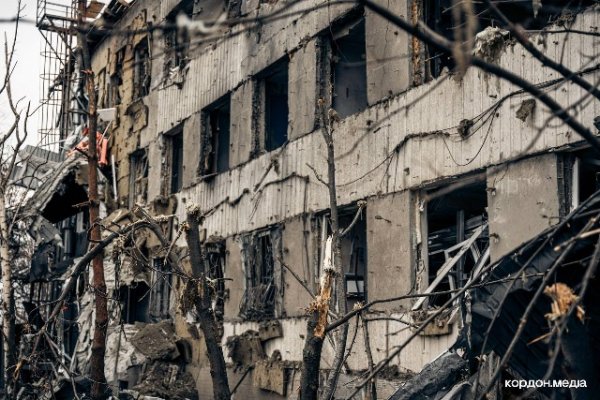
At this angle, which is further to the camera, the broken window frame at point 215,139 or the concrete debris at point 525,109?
the broken window frame at point 215,139

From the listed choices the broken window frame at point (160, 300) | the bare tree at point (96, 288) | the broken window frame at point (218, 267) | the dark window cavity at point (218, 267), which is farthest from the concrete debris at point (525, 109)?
the broken window frame at point (160, 300)

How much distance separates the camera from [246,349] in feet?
48.0

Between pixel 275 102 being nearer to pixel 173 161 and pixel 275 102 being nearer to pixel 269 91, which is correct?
pixel 269 91

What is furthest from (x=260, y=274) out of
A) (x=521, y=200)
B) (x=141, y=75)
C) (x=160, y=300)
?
(x=141, y=75)

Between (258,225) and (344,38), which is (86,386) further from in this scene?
(344,38)

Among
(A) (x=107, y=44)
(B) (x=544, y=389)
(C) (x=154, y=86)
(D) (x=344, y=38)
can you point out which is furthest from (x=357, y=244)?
(A) (x=107, y=44)

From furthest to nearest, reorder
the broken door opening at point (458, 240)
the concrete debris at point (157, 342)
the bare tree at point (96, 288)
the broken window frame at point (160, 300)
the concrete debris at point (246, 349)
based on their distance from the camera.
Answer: the broken window frame at point (160, 300) → the concrete debris at point (157, 342) → the concrete debris at point (246, 349) → the broken door opening at point (458, 240) → the bare tree at point (96, 288)

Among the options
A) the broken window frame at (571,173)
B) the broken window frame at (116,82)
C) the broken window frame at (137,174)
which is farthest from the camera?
the broken window frame at (116,82)

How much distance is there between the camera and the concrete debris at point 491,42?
31.6 feet

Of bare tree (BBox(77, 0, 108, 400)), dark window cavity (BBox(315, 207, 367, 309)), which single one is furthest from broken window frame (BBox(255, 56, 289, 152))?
bare tree (BBox(77, 0, 108, 400))

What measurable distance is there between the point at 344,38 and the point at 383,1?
62.7 inches

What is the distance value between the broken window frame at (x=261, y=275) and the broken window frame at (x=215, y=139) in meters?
2.76

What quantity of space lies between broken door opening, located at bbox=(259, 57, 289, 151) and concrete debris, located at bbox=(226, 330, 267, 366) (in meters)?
3.49

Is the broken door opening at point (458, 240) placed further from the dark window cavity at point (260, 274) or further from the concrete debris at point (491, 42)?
the dark window cavity at point (260, 274)
